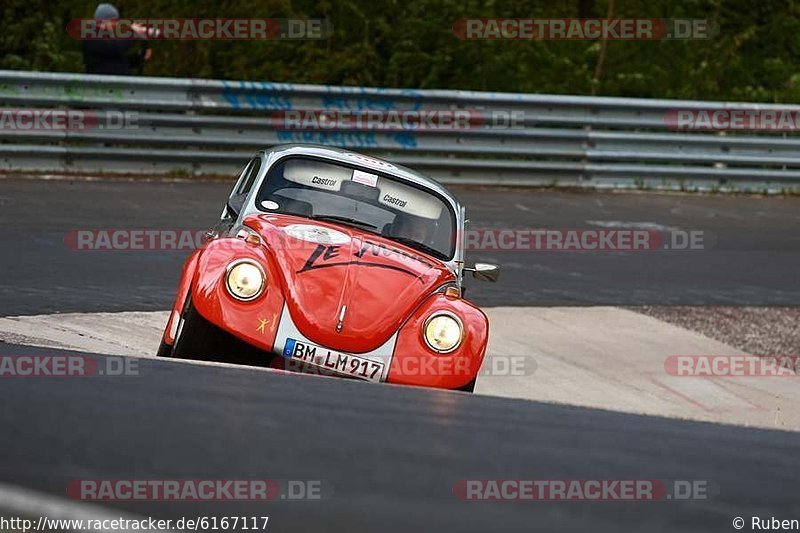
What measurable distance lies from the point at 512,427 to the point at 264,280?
317 cm

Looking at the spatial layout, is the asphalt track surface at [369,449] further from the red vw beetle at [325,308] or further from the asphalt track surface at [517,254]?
the asphalt track surface at [517,254]

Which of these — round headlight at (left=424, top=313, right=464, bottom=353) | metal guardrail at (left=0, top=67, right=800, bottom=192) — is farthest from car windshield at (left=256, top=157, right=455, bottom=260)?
metal guardrail at (left=0, top=67, right=800, bottom=192)

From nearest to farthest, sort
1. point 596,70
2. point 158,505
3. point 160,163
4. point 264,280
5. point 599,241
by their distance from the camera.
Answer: point 158,505 → point 264,280 → point 599,241 → point 160,163 → point 596,70

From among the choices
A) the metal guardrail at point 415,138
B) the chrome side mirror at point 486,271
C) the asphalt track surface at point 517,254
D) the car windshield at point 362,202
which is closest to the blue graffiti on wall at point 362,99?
the metal guardrail at point 415,138

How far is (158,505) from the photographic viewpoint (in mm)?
2430

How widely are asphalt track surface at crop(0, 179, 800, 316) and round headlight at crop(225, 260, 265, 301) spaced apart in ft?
8.23

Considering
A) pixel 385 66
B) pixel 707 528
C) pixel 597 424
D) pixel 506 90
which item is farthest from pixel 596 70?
pixel 707 528

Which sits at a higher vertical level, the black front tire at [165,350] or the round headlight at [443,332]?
the round headlight at [443,332]

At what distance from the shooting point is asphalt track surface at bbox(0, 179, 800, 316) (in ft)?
32.5

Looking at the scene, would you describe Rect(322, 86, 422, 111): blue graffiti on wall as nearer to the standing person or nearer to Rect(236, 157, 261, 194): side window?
the standing person

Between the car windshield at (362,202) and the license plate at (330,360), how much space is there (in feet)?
4.09

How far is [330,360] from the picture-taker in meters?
6.35

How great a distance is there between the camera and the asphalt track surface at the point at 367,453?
8.03 ft

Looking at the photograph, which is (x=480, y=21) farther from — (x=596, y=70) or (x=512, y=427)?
(x=512, y=427)
